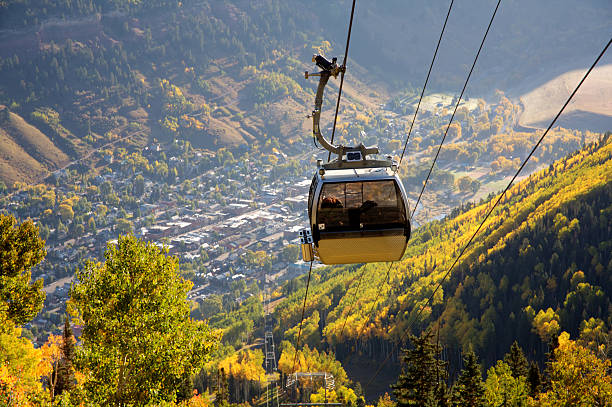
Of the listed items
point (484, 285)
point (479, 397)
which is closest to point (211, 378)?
point (484, 285)

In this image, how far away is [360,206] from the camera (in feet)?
51.6

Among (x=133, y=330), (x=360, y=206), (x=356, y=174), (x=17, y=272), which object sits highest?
(x=356, y=174)

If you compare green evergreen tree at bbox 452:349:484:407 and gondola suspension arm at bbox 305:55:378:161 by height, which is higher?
gondola suspension arm at bbox 305:55:378:161

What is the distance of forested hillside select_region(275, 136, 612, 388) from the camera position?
12450 cm

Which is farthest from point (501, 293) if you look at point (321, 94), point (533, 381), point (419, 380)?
point (321, 94)

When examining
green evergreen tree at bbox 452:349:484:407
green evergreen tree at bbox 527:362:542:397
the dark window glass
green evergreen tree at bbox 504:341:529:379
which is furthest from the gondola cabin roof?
green evergreen tree at bbox 504:341:529:379

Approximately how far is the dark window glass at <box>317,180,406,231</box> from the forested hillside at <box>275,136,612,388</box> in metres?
113

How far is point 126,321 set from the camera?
19.9 meters

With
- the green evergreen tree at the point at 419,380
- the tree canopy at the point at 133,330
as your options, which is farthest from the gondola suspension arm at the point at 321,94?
the green evergreen tree at the point at 419,380

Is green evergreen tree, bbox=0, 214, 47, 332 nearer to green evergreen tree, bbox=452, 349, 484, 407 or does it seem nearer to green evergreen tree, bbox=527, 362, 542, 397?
green evergreen tree, bbox=452, 349, 484, 407

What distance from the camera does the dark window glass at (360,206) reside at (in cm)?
1539

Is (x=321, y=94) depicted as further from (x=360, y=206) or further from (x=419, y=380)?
(x=419, y=380)

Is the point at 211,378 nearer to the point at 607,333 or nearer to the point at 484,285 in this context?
the point at 484,285

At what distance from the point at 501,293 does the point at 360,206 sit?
13330cm
